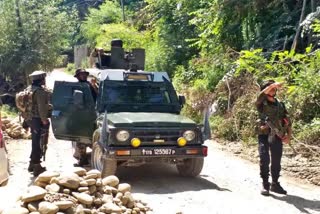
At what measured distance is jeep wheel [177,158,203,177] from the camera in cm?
834

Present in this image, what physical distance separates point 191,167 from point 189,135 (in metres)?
0.69

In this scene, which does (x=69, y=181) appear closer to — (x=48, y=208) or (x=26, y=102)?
(x=48, y=208)

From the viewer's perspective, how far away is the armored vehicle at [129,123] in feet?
25.3

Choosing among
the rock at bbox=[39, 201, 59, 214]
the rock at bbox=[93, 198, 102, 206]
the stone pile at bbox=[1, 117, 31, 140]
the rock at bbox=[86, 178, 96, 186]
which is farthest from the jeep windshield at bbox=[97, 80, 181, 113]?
the stone pile at bbox=[1, 117, 31, 140]

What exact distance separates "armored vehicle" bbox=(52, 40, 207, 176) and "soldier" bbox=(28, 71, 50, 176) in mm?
276

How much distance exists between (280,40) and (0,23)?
1407cm

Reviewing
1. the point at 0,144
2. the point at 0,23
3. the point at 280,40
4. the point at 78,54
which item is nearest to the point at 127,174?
the point at 0,144

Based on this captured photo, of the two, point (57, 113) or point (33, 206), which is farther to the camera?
point (57, 113)

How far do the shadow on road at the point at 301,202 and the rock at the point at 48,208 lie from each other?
3.35m

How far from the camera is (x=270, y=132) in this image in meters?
7.56

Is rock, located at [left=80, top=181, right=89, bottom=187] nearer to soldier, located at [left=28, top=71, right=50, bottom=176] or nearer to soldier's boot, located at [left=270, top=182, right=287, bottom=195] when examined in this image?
soldier, located at [left=28, top=71, right=50, bottom=176]

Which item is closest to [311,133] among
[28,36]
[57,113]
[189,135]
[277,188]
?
[277,188]

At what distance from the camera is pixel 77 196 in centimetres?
597

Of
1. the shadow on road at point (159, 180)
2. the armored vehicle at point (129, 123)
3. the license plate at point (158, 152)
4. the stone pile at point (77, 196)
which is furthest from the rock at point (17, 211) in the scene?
the license plate at point (158, 152)
